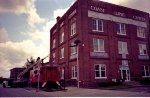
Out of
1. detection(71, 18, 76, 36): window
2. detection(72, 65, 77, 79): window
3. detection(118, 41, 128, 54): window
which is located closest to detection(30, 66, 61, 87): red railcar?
detection(72, 65, 77, 79): window

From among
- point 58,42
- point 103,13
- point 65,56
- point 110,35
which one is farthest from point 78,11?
point 58,42

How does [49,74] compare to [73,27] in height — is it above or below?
below

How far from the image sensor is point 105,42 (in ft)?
103

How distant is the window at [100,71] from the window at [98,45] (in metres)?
2.31

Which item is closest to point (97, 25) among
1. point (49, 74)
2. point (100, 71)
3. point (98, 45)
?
point (98, 45)

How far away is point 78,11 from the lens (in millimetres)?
30516

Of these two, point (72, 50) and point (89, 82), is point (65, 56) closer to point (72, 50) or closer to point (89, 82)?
point (72, 50)

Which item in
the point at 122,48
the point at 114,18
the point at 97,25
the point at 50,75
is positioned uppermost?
the point at 114,18

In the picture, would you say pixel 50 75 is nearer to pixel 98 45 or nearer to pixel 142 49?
pixel 98 45

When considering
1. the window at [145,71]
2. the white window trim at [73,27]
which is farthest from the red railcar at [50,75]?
the window at [145,71]

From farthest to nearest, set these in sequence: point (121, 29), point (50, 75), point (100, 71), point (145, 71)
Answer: point (145, 71) < point (121, 29) < point (100, 71) < point (50, 75)

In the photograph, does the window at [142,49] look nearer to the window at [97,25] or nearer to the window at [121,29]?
the window at [121,29]

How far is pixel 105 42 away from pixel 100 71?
4.46 meters

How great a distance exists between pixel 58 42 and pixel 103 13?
11902 mm
